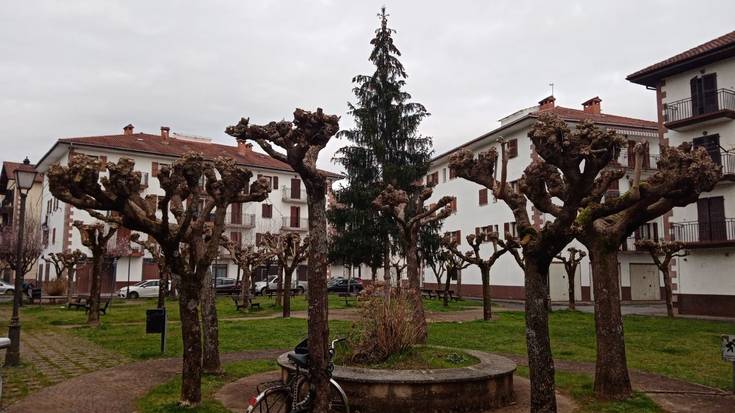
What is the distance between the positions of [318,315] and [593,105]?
125ft

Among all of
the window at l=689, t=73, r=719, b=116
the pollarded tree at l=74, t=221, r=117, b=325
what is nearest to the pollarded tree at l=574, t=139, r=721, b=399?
the pollarded tree at l=74, t=221, r=117, b=325

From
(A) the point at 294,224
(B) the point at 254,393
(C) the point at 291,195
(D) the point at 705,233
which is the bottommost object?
(B) the point at 254,393

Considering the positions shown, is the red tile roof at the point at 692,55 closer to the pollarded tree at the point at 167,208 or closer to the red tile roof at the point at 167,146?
the pollarded tree at the point at 167,208

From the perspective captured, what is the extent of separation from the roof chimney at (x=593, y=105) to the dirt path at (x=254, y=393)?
1323 inches

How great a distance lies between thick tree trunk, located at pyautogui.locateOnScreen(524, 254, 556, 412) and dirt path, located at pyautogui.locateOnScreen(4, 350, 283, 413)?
5290 millimetres

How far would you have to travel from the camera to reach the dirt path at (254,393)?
7707 millimetres

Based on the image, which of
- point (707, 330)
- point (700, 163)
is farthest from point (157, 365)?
point (707, 330)

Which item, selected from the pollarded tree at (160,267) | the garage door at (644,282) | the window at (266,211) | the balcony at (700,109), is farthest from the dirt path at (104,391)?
the window at (266,211)

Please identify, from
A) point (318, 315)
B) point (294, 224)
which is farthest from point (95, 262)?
point (294, 224)

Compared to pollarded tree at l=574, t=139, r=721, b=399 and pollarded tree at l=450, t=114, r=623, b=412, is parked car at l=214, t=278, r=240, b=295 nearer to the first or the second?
pollarded tree at l=574, t=139, r=721, b=399

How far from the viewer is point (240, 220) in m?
48.5

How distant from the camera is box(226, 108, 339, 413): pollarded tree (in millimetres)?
6073

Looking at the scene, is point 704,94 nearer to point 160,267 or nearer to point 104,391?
point 160,267

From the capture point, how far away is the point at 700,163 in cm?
786
